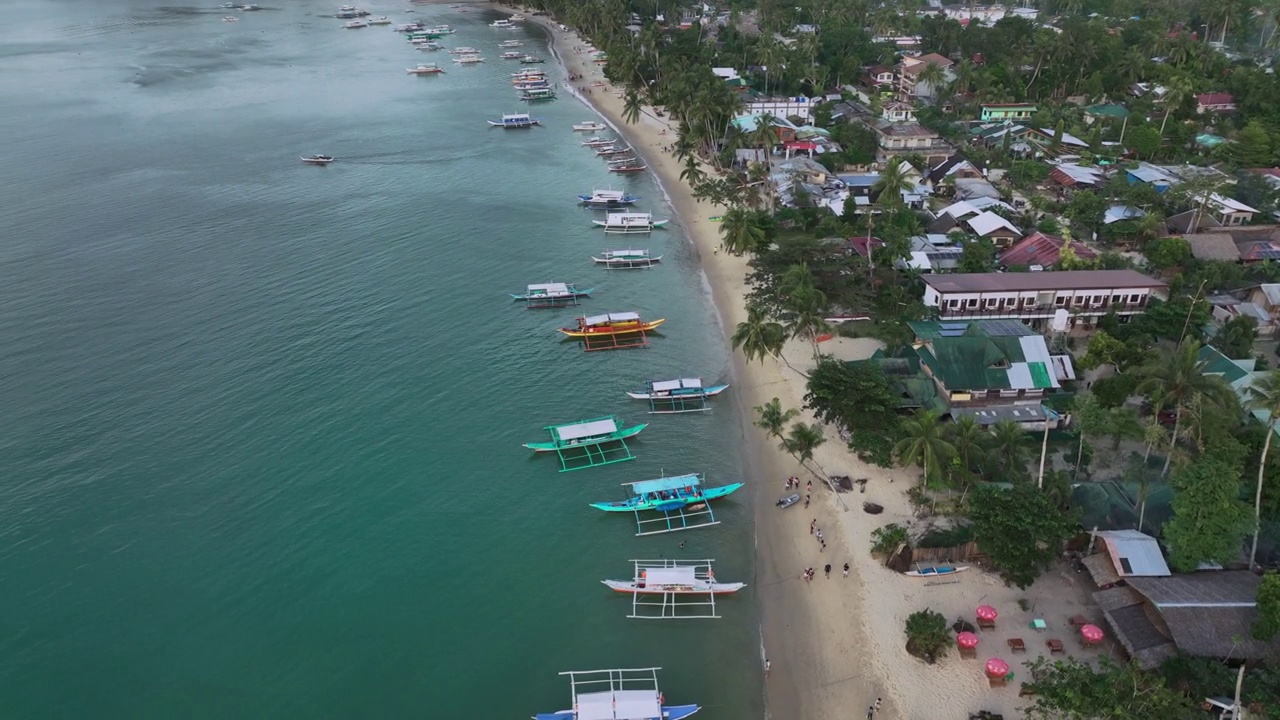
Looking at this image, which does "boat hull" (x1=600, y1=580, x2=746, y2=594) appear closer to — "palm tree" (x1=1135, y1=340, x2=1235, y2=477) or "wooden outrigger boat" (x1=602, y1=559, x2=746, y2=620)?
"wooden outrigger boat" (x1=602, y1=559, x2=746, y2=620)

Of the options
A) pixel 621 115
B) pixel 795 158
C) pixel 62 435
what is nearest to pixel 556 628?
pixel 62 435

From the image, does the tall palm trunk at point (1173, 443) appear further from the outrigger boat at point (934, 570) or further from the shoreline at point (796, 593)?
the shoreline at point (796, 593)

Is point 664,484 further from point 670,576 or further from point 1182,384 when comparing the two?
point 1182,384

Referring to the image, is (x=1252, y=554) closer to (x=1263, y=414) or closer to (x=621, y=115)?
(x=1263, y=414)

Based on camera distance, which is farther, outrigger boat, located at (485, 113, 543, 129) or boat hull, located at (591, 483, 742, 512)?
outrigger boat, located at (485, 113, 543, 129)

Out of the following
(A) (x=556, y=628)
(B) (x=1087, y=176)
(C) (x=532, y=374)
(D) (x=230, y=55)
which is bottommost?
(A) (x=556, y=628)

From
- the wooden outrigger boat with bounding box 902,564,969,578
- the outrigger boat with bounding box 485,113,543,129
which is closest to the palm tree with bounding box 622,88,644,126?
the outrigger boat with bounding box 485,113,543,129

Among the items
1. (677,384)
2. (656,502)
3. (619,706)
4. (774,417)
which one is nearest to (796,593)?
(656,502)
